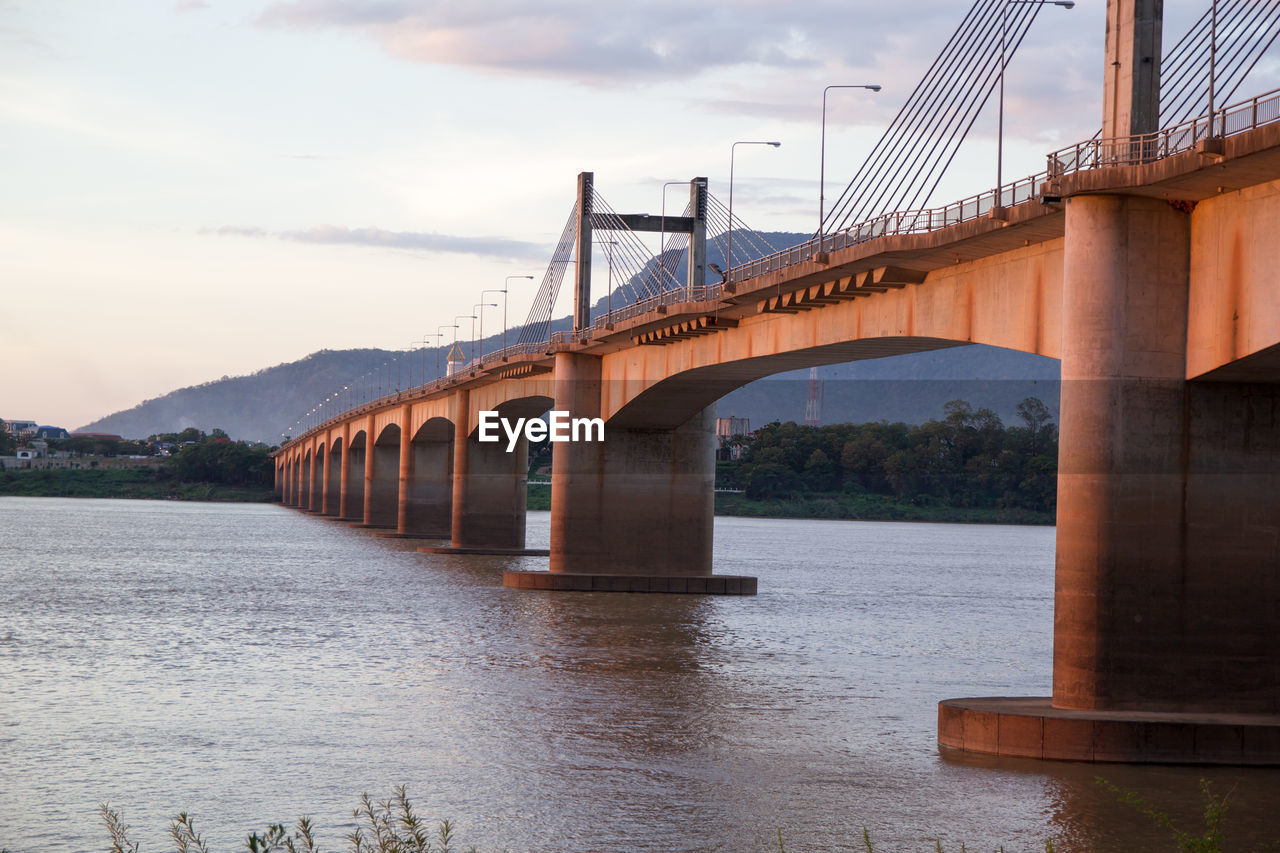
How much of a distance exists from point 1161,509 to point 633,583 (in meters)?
30.4

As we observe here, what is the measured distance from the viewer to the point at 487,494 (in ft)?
240

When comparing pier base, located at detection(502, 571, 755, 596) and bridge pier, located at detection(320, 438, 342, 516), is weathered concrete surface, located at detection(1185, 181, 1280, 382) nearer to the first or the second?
pier base, located at detection(502, 571, 755, 596)

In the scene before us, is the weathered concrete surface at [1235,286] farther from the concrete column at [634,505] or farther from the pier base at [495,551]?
the pier base at [495,551]

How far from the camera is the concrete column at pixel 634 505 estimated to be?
50.2 m

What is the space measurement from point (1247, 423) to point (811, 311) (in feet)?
50.7

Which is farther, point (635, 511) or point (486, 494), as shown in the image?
point (486, 494)

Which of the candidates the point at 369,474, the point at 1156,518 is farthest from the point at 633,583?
the point at 369,474

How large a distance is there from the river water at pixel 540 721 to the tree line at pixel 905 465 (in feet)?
383

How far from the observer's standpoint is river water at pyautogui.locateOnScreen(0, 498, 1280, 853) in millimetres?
16516

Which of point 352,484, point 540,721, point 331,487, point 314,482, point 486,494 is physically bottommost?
point 540,721

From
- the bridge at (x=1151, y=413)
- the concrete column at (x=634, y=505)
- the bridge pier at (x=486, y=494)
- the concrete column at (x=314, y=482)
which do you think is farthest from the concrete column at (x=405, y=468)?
the bridge at (x=1151, y=413)

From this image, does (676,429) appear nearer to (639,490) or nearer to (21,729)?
(639,490)

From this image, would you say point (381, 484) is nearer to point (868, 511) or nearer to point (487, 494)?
point (487, 494)

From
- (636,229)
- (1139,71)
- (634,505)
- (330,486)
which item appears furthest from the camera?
(330,486)
